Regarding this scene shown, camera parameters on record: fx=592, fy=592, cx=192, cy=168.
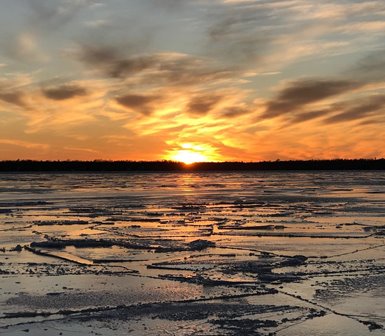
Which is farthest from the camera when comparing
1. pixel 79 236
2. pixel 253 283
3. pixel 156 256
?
pixel 79 236

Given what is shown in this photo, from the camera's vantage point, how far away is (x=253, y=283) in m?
7.87

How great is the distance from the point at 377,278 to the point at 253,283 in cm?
175

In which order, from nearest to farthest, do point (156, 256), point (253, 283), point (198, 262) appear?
point (253, 283)
point (198, 262)
point (156, 256)

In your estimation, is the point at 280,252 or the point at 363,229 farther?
the point at 363,229

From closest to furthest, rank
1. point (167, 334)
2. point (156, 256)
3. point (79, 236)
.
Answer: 1. point (167, 334)
2. point (156, 256)
3. point (79, 236)

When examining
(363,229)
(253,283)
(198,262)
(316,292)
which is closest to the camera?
(316,292)

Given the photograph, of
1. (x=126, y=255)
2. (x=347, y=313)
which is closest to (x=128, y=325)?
(x=347, y=313)

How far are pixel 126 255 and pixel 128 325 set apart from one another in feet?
14.3

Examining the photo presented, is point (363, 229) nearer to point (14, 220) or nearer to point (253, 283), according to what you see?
point (253, 283)

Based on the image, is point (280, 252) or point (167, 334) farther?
point (280, 252)

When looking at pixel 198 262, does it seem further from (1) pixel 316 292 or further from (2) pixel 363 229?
(2) pixel 363 229

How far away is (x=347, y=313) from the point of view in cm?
643

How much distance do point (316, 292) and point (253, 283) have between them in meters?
0.89

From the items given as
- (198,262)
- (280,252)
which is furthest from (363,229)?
(198,262)
